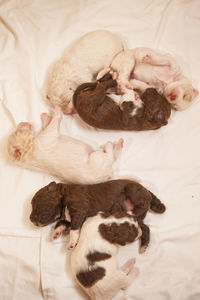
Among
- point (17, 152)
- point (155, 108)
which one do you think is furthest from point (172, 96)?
point (17, 152)

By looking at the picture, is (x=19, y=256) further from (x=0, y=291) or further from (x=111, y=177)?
(x=111, y=177)

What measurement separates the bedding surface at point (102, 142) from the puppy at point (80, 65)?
0.87ft

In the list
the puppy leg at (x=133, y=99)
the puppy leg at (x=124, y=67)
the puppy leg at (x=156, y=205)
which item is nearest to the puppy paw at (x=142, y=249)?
the puppy leg at (x=156, y=205)

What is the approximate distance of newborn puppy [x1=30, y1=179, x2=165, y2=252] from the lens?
7.88ft

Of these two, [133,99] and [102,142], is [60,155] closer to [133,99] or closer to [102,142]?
[102,142]

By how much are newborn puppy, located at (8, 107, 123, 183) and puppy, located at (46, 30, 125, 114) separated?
0.31 meters

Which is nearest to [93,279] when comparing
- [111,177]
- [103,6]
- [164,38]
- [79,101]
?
[111,177]

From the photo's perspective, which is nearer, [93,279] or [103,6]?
[93,279]

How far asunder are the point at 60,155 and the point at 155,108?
0.93m

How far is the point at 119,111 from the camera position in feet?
8.57

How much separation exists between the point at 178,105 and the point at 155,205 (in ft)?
3.09

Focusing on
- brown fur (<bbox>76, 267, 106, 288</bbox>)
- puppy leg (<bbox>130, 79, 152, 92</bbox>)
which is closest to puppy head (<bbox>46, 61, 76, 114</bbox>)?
puppy leg (<bbox>130, 79, 152, 92</bbox>)

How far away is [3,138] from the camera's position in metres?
2.94

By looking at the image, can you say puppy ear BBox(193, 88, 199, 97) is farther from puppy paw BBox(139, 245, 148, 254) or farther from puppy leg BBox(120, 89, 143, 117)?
puppy paw BBox(139, 245, 148, 254)
